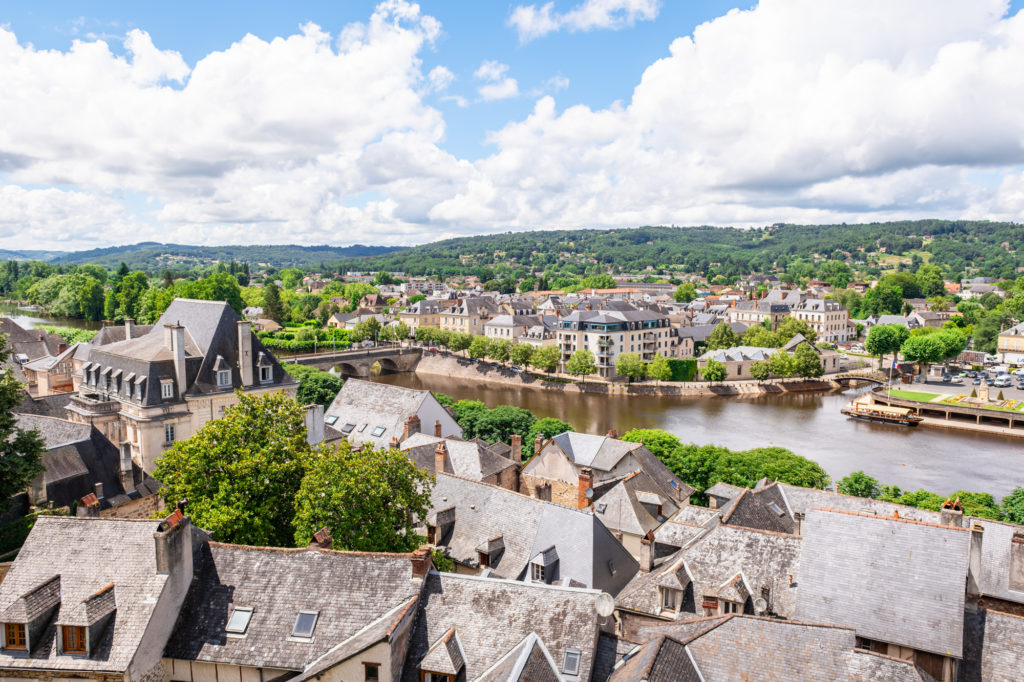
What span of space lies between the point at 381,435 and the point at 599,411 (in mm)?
45101

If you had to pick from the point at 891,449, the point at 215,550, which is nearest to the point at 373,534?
the point at 215,550

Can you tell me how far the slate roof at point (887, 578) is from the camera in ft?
60.4

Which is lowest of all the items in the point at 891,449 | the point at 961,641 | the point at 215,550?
the point at 891,449

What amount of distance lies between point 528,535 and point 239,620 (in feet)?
43.3

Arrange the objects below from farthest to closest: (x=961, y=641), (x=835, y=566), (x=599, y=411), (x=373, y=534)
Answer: (x=599, y=411) → (x=373, y=534) → (x=835, y=566) → (x=961, y=641)

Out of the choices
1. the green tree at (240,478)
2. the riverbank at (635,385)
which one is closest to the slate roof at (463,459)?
the green tree at (240,478)

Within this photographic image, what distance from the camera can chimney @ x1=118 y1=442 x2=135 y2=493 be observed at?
32031mm

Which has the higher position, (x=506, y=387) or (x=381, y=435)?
(x=381, y=435)

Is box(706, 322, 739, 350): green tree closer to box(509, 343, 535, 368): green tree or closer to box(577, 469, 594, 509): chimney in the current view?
box(509, 343, 535, 368): green tree

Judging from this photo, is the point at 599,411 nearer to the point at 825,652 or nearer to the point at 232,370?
the point at 232,370

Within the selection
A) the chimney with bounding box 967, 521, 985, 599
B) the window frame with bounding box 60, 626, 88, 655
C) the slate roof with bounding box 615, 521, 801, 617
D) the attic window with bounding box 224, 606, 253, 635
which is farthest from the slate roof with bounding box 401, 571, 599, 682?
the chimney with bounding box 967, 521, 985, 599

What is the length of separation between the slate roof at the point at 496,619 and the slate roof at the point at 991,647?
1021 cm

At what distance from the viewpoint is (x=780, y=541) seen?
24.1 m

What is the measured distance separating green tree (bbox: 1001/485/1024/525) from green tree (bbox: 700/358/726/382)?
195 feet
